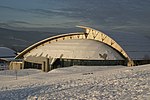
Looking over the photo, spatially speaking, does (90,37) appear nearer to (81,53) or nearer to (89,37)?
(89,37)

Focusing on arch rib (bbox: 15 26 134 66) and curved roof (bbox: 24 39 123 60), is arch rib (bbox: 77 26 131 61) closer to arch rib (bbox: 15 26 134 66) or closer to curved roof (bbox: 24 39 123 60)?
arch rib (bbox: 15 26 134 66)

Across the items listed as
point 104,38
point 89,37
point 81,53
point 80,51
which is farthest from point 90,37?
point 81,53

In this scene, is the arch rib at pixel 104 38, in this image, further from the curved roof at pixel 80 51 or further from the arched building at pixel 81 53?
the curved roof at pixel 80 51

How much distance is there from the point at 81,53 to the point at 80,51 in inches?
28.4

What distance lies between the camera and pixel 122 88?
46.7ft

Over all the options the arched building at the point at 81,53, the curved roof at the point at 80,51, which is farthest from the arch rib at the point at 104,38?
the curved roof at the point at 80,51

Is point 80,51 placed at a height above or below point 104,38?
below

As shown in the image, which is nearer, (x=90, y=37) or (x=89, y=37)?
(x=90, y=37)

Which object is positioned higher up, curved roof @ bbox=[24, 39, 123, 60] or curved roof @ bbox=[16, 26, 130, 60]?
curved roof @ bbox=[16, 26, 130, 60]

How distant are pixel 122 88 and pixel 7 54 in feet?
263

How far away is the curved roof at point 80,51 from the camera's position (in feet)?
153

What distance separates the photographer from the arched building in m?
46.5

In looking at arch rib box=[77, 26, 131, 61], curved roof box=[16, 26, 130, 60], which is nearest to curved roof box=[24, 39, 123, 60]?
arch rib box=[77, 26, 131, 61]

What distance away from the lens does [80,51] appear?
4791 cm
